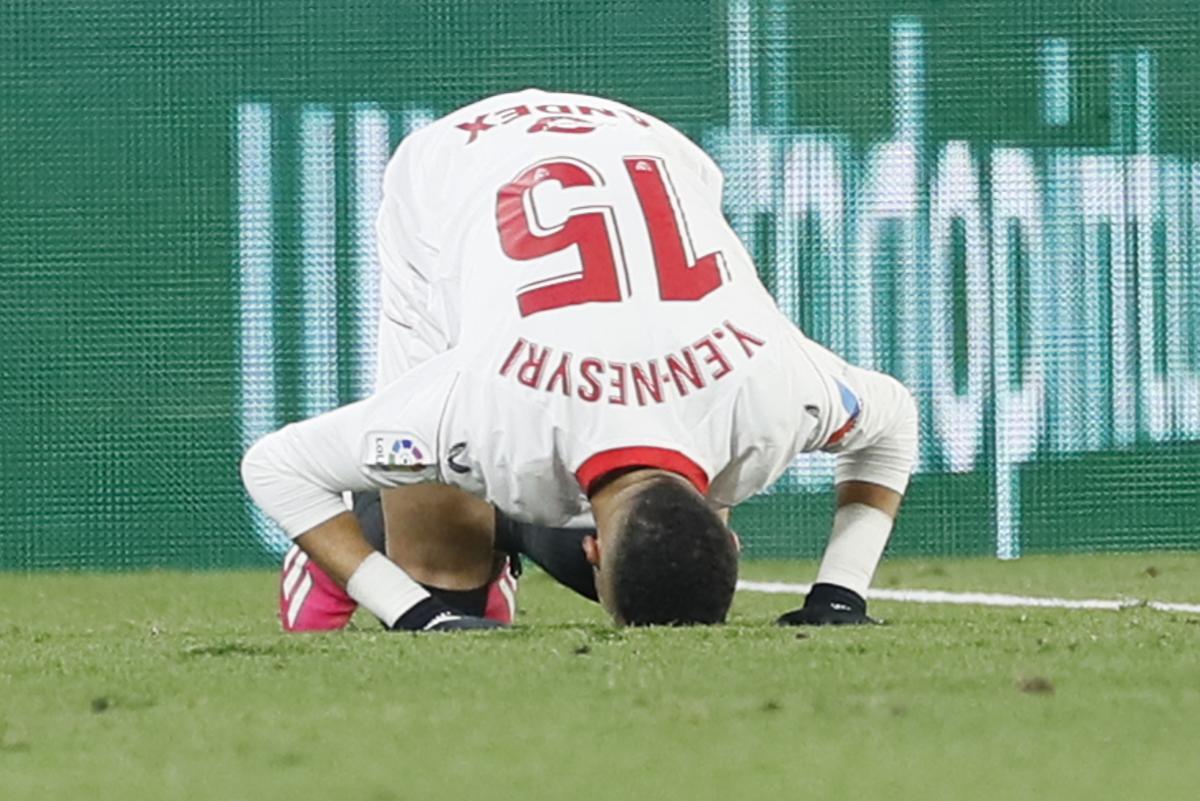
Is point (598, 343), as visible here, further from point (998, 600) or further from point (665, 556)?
point (998, 600)

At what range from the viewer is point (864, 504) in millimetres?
5387

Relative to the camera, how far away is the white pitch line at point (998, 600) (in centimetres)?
679

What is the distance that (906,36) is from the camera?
365 inches

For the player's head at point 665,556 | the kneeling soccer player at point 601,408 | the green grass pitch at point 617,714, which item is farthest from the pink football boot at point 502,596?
the player's head at point 665,556

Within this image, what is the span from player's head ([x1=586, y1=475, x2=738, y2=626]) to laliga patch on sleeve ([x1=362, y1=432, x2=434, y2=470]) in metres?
0.34

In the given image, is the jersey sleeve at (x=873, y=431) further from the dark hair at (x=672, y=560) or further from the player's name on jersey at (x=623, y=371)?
the dark hair at (x=672, y=560)

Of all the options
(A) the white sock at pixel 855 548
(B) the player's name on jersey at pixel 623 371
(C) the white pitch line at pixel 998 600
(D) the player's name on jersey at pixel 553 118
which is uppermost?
(D) the player's name on jersey at pixel 553 118

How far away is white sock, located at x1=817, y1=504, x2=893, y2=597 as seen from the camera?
209 inches

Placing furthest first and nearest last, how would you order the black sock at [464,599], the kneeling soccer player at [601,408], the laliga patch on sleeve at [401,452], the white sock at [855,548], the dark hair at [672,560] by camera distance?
the black sock at [464,599], the white sock at [855,548], the laliga patch on sleeve at [401,452], the kneeling soccer player at [601,408], the dark hair at [672,560]

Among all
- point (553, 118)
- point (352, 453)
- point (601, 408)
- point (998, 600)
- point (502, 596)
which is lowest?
point (998, 600)

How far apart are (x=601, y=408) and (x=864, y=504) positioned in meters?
0.98

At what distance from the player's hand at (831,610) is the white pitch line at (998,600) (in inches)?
51.6

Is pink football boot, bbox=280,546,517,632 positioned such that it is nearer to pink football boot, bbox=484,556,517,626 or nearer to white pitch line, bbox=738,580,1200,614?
pink football boot, bbox=484,556,517,626

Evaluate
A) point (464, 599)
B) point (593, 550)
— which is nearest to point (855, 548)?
point (464, 599)
